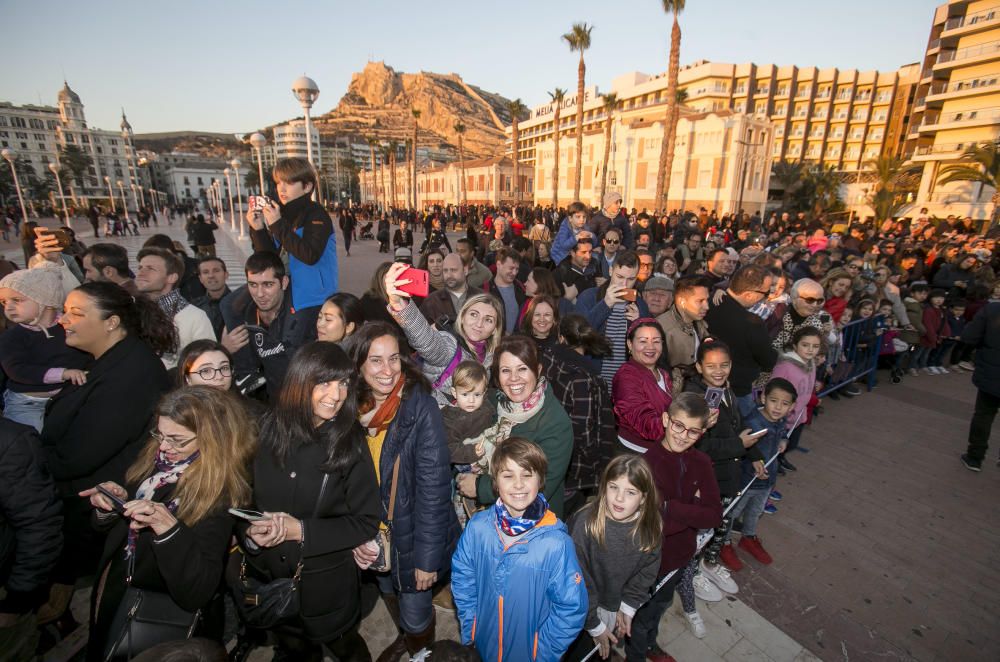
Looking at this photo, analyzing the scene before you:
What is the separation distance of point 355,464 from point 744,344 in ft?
11.9

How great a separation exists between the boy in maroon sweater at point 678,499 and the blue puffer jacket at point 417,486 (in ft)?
4.61

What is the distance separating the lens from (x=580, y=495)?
3.28 meters

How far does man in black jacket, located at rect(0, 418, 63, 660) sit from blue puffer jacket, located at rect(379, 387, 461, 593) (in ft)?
5.94

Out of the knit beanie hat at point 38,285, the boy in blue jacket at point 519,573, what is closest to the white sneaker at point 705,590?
the boy in blue jacket at point 519,573

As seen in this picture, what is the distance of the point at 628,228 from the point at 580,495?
6.00m

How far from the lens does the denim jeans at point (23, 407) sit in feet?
10.4

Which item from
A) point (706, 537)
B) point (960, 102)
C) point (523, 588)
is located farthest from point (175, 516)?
point (960, 102)

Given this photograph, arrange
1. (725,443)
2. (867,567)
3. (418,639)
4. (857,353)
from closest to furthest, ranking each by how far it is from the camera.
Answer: (418,639)
(725,443)
(867,567)
(857,353)

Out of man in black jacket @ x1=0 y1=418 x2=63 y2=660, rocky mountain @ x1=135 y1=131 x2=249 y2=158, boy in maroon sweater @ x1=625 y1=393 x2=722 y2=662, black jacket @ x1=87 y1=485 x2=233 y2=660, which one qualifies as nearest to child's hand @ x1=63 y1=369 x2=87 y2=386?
man in black jacket @ x1=0 y1=418 x2=63 y2=660

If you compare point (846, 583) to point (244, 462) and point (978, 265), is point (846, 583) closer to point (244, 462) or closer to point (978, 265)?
point (244, 462)

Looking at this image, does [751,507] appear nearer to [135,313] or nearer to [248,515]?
[248,515]

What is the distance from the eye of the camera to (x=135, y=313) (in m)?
2.73

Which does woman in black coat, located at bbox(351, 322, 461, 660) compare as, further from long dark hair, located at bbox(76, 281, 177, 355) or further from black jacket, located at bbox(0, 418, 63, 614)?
black jacket, located at bbox(0, 418, 63, 614)

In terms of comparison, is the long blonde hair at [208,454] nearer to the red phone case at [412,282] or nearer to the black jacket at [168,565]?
the black jacket at [168,565]
